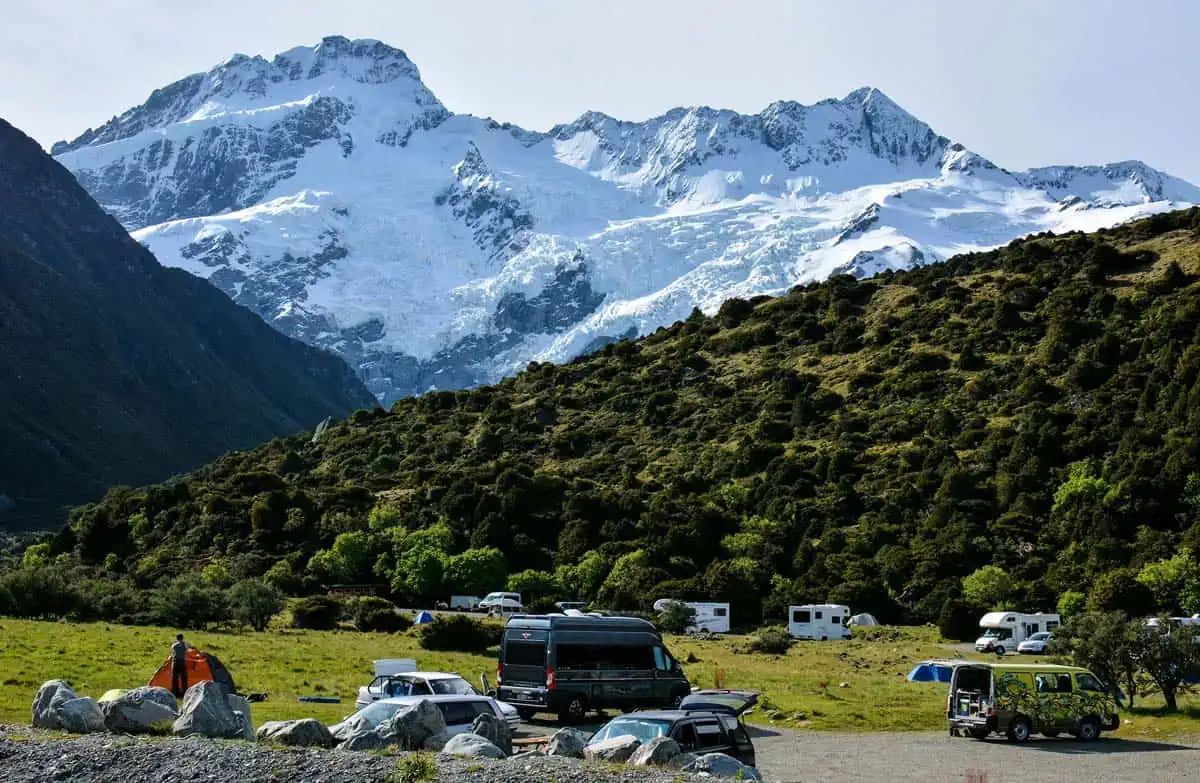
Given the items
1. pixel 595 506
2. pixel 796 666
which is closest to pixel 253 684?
pixel 796 666

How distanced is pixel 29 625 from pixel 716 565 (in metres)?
39.9

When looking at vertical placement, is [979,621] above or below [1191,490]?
below

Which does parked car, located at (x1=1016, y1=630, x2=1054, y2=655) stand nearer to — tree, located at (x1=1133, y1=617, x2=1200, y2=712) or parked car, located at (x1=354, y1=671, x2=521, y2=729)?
tree, located at (x1=1133, y1=617, x2=1200, y2=712)

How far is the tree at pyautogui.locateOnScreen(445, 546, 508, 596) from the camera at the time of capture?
7762 cm

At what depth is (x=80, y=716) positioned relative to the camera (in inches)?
828

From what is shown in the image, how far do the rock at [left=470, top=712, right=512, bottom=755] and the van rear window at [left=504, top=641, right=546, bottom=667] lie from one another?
9481 mm

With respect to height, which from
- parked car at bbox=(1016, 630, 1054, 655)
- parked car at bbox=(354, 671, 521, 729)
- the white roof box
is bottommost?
parked car at bbox=(1016, 630, 1054, 655)

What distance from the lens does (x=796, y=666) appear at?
50.1 meters

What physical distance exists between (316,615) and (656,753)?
1831 inches

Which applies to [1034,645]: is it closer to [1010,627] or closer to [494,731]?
[1010,627]

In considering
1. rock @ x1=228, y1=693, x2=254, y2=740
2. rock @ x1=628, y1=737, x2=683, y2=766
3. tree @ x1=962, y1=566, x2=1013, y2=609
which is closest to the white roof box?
rock @ x1=228, y1=693, x2=254, y2=740

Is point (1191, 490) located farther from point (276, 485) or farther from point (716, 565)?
point (276, 485)

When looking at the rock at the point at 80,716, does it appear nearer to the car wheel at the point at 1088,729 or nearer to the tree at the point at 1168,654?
the car wheel at the point at 1088,729

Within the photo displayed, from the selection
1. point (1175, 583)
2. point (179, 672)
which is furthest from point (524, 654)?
point (1175, 583)
